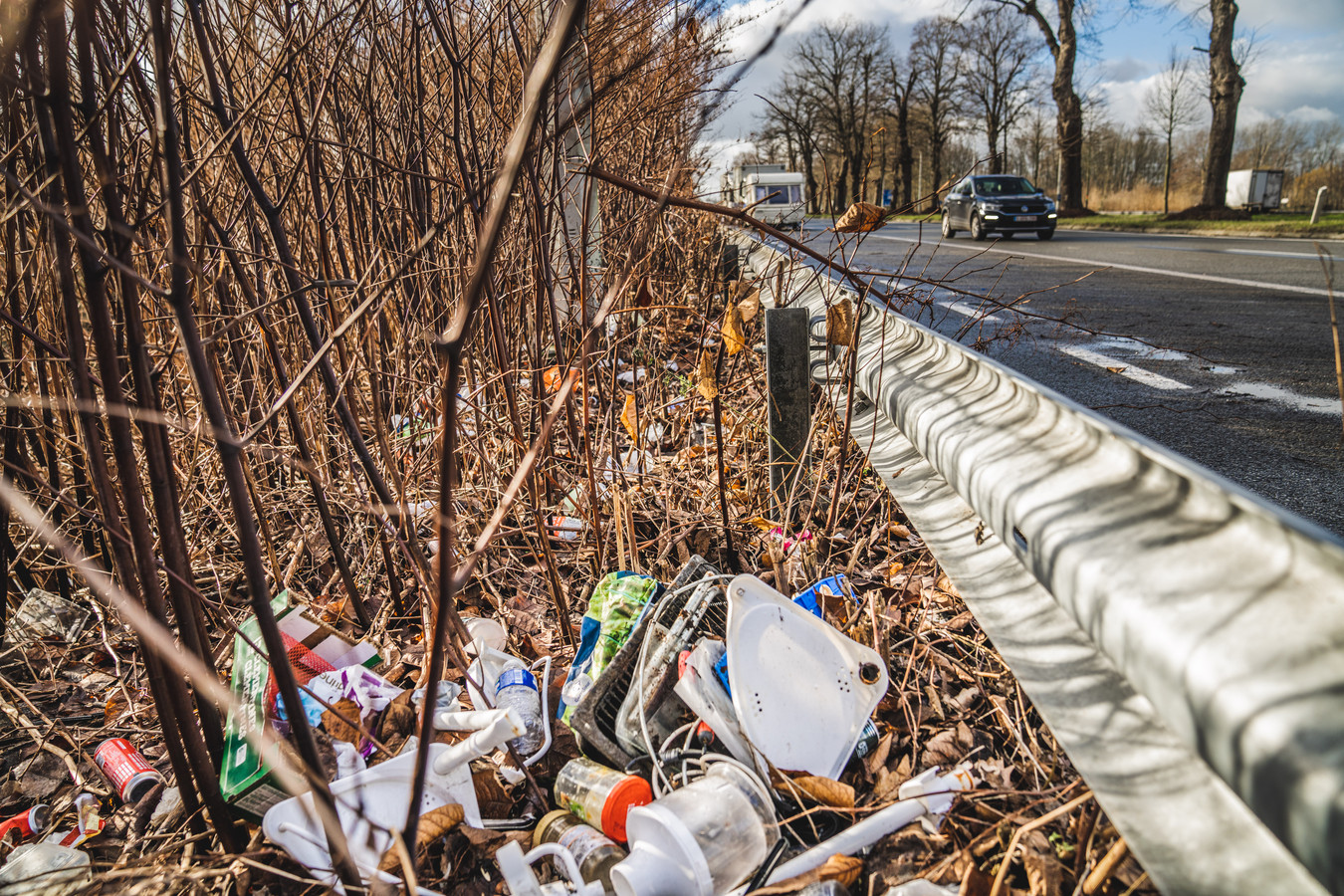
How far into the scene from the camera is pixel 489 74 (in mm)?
2643

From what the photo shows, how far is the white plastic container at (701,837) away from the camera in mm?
1356

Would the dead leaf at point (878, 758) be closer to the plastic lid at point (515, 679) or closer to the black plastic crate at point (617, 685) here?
the black plastic crate at point (617, 685)

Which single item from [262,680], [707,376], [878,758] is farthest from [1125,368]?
[262,680]

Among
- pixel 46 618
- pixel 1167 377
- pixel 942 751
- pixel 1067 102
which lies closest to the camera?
pixel 942 751

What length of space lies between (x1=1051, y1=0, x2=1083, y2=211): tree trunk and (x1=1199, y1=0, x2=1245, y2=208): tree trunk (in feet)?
19.5

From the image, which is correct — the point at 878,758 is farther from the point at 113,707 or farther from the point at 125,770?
the point at 113,707

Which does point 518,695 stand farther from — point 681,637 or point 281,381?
point 281,381

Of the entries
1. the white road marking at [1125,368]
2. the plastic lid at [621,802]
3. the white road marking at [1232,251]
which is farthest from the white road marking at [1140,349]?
the white road marking at [1232,251]

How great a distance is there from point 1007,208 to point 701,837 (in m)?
20.5

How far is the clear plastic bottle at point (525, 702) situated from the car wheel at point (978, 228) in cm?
1995

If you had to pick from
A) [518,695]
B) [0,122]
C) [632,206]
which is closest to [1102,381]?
[632,206]

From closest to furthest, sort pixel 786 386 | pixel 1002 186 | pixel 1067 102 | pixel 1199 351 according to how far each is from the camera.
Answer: pixel 786 386 < pixel 1199 351 < pixel 1002 186 < pixel 1067 102

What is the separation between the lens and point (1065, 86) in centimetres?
2903

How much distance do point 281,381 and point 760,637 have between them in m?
1.42
